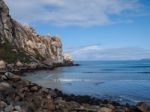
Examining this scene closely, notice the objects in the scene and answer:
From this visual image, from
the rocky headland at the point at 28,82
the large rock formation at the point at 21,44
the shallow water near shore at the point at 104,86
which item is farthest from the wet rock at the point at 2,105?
the large rock formation at the point at 21,44

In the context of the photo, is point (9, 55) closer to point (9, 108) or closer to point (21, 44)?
point (21, 44)

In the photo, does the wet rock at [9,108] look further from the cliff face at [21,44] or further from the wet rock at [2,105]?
the cliff face at [21,44]

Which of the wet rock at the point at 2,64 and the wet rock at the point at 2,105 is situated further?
the wet rock at the point at 2,64

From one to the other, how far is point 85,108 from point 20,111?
712 cm

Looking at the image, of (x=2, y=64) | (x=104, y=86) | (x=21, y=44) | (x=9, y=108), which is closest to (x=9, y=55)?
(x=2, y=64)

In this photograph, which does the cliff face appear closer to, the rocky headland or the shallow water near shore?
the rocky headland

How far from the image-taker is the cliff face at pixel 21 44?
130 m

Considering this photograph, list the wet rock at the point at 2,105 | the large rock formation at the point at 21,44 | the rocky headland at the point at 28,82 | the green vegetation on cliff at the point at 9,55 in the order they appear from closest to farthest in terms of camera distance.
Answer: the wet rock at the point at 2,105, the rocky headland at the point at 28,82, the green vegetation on cliff at the point at 9,55, the large rock formation at the point at 21,44

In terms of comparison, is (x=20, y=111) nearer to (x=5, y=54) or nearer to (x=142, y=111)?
(x=142, y=111)

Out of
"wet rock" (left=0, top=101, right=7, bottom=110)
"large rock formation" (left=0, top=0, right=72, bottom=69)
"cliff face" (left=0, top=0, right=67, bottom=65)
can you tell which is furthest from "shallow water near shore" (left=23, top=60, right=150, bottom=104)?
"cliff face" (left=0, top=0, right=67, bottom=65)

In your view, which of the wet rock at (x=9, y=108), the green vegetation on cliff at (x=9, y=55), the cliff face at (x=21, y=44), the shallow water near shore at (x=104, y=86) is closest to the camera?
the wet rock at (x=9, y=108)

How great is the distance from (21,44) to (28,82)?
399 feet

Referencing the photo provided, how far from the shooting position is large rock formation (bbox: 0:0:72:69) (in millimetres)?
128375

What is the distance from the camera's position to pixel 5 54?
122m
